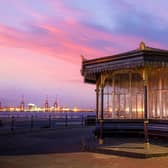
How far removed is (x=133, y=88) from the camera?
72.2 feet

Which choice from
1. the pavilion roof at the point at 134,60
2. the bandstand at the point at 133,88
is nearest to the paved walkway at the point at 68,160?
the bandstand at the point at 133,88

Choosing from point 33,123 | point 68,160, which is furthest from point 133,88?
point 33,123

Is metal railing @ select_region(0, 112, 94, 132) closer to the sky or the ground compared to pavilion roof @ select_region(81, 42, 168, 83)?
closer to the ground

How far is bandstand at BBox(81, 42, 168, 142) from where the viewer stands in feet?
56.6

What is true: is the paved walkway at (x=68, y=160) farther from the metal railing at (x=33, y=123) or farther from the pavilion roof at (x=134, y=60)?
the metal railing at (x=33, y=123)

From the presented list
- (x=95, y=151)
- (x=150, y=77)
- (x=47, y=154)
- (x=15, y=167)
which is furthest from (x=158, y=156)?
(x=150, y=77)

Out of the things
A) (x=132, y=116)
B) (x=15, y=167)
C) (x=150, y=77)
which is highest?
(x=150, y=77)

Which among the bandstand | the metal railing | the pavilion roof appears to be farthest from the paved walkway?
the metal railing

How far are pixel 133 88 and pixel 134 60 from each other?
5.03 m

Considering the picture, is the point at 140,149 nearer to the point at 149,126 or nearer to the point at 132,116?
the point at 149,126

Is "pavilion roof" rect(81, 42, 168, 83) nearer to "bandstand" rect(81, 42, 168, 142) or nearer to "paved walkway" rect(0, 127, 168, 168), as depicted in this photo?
"bandstand" rect(81, 42, 168, 142)

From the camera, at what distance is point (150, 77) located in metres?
20.7

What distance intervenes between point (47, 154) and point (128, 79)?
8.64 m

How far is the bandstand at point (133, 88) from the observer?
1725 cm
